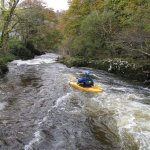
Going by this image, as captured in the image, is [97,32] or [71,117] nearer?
[71,117]

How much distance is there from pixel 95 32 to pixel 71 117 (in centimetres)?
1800

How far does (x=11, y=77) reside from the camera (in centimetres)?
1803

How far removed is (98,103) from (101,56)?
15928 millimetres

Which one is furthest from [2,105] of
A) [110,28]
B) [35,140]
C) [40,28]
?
[40,28]

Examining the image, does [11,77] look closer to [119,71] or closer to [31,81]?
[31,81]

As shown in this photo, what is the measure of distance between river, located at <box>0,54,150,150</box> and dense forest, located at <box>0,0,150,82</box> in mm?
4945

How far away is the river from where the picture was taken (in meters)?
7.93

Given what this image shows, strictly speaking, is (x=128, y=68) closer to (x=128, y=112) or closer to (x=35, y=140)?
(x=128, y=112)

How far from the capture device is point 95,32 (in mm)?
27016

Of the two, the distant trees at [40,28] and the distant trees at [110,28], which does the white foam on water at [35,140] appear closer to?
the distant trees at [110,28]

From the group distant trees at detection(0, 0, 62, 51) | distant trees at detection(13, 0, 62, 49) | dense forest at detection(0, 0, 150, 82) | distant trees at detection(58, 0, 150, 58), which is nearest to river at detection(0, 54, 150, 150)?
dense forest at detection(0, 0, 150, 82)

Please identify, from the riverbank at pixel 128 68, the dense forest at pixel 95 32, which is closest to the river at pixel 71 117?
the riverbank at pixel 128 68

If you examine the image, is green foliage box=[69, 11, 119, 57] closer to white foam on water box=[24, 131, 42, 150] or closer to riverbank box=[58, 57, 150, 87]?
riverbank box=[58, 57, 150, 87]

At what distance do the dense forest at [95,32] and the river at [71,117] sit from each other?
195 inches
